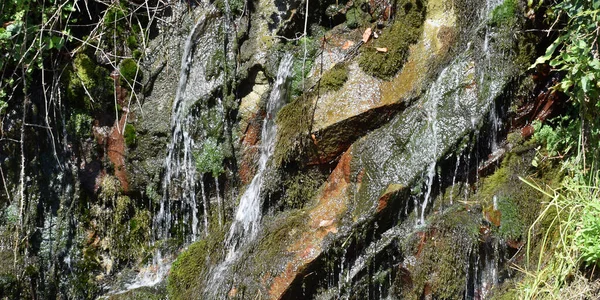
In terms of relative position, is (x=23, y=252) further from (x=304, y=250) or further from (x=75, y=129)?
(x=304, y=250)

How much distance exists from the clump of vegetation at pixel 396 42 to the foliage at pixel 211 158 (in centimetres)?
126

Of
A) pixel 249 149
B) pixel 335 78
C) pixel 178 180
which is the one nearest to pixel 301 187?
pixel 249 149

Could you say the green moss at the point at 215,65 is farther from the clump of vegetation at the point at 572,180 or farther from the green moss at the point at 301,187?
the clump of vegetation at the point at 572,180

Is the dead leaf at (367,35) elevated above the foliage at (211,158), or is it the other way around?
the dead leaf at (367,35)

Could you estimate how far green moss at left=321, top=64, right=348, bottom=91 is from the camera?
440cm

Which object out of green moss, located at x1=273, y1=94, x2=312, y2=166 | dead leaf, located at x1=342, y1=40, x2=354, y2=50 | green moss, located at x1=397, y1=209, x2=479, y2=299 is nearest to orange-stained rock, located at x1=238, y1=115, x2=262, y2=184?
green moss, located at x1=273, y1=94, x2=312, y2=166

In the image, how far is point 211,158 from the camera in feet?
15.9

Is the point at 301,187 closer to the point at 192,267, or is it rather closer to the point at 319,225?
the point at 319,225

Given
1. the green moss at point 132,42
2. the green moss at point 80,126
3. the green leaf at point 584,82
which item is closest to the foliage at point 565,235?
the green leaf at point 584,82

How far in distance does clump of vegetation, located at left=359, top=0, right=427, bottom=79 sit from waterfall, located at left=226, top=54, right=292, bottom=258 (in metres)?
0.63

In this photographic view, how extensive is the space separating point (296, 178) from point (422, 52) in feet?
3.94

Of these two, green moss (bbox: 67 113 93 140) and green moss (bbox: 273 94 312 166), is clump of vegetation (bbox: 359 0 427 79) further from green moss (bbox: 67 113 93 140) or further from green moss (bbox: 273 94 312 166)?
green moss (bbox: 67 113 93 140)

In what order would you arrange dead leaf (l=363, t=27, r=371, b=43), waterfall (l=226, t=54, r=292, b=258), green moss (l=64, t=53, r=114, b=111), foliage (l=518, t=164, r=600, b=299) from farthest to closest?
green moss (l=64, t=53, r=114, b=111) → dead leaf (l=363, t=27, r=371, b=43) → waterfall (l=226, t=54, r=292, b=258) → foliage (l=518, t=164, r=600, b=299)

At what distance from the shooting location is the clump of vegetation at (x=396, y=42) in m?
4.36
